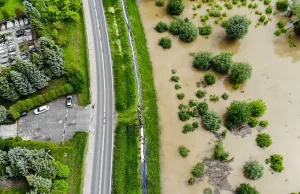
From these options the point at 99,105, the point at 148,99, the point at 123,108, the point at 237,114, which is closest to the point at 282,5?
the point at 237,114

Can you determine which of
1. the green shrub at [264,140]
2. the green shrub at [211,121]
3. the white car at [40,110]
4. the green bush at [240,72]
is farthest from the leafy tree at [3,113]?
the green shrub at [264,140]

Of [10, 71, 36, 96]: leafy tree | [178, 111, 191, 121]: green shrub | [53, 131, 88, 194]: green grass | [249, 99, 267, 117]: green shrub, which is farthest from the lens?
[178, 111, 191, 121]: green shrub

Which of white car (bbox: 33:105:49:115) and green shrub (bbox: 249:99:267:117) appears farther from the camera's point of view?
white car (bbox: 33:105:49:115)

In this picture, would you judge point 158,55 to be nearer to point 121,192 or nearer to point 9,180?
point 121,192

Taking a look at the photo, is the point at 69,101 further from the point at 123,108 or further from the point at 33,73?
the point at 123,108

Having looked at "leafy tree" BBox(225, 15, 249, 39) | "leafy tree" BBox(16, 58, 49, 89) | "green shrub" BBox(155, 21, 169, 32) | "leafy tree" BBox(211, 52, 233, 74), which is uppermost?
"green shrub" BBox(155, 21, 169, 32)

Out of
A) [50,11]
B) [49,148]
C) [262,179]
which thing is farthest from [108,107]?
[262,179]

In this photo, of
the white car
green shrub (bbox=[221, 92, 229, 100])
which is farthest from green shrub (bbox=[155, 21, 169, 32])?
the white car

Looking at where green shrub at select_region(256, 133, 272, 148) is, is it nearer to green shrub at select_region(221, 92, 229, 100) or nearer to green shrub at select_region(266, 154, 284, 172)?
green shrub at select_region(266, 154, 284, 172)
